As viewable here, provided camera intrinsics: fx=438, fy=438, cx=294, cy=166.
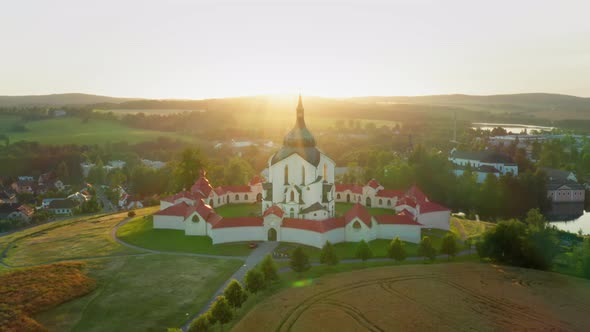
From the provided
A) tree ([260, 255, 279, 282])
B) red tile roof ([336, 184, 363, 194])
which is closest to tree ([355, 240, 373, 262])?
tree ([260, 255, 279, 282])

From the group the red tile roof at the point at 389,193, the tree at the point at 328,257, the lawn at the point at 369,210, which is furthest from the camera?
the red tile roof at the point at 389,193

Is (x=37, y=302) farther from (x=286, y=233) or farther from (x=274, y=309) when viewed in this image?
(x=286, y=233)

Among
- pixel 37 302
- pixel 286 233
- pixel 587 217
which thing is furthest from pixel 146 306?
pixel 587 217

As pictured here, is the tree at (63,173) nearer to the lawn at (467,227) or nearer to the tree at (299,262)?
the tree at (299,262)

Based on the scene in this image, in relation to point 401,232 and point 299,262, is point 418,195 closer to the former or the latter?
point 401,232

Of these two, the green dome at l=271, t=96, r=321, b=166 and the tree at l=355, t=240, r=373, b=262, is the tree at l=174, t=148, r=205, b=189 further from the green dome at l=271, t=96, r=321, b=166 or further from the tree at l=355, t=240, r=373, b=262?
the tree at l=355, t=240, r=373, b=262

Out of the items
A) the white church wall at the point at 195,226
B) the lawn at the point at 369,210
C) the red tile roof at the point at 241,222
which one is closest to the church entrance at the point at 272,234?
the red tile roof at the point at 241,222

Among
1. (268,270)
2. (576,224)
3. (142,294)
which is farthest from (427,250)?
(576,224)
